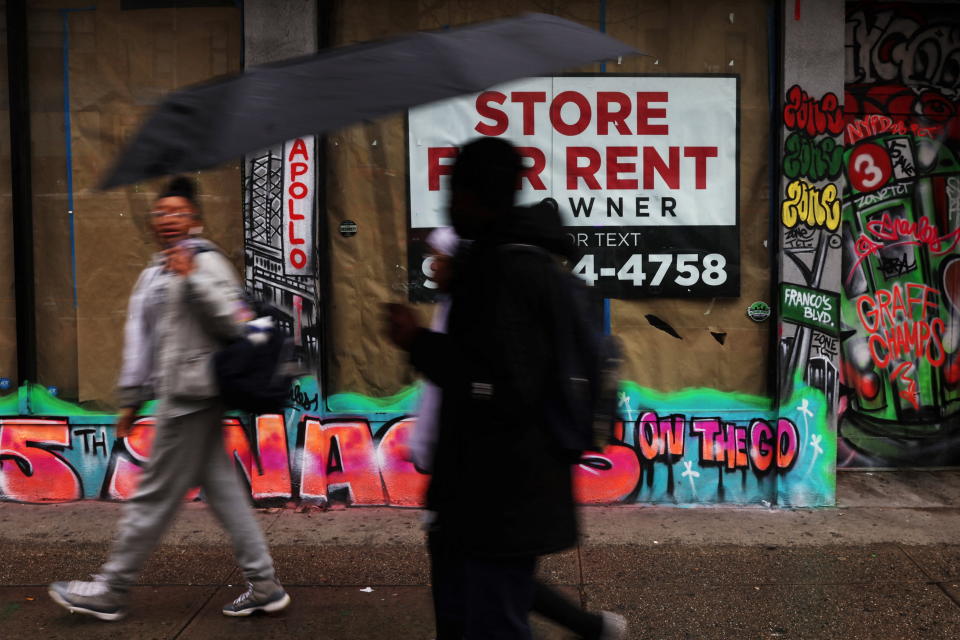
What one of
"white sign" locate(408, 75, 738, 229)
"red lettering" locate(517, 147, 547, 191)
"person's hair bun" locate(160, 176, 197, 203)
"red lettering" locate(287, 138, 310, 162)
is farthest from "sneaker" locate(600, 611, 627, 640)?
"red lettering" locate(287, 138, 310, 162)

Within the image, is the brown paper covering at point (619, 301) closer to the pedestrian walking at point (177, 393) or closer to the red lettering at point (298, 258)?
the red lettering at point (298, 258)

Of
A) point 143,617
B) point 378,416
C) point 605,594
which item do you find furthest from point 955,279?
point 143,617

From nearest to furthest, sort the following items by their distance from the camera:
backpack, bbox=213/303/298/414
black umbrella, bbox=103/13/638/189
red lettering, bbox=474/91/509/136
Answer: black umbrella, bbox=103/13/638/189
backpack, bbox=213/303/298/414
red lettering, bbox=474/91/509/136

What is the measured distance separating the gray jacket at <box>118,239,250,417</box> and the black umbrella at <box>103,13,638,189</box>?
4.44 ft

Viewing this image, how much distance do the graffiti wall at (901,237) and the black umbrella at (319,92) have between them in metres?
3.94

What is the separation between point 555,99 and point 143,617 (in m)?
3.52

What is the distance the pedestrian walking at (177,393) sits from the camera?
11.8 feet

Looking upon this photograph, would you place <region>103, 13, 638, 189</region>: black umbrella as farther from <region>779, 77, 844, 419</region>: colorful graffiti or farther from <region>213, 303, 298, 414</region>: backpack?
<region>779, 77, 844, 419</region>: colorful graffiti

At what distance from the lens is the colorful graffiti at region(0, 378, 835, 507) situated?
18.1 feet

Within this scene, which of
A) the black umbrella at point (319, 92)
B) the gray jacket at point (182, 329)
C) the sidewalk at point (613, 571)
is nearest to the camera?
the black umbrella at point (319, 92)

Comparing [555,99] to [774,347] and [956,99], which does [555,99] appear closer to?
[774,347]

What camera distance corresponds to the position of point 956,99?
234 inches

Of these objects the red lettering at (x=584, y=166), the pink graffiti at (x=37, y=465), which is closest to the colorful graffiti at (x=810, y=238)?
the red lettering at (x=584, y=166)

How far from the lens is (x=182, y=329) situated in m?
3.67
